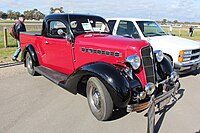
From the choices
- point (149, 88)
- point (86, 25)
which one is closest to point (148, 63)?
point (149, 88)

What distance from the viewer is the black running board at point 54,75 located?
4637mm

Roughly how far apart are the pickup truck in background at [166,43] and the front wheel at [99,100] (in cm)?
265

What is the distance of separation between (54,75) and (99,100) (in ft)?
5.92

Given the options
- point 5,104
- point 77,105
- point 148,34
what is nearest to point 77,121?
point 77,105

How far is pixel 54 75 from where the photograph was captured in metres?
5.14

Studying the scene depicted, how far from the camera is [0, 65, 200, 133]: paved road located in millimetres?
3465

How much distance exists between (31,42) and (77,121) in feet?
12.0

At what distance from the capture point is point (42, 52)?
596 centimetres

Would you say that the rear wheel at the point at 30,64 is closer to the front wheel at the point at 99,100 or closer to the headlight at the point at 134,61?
the front wheel at the point at 99,100

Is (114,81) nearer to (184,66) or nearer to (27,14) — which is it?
(184,66)

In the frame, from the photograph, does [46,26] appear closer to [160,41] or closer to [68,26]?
[68,26]

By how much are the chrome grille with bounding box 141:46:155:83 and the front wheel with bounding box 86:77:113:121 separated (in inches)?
32.9

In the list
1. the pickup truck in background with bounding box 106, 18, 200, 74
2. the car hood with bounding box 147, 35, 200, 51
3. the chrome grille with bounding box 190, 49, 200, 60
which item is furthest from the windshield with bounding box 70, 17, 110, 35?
the chrome grille with bounding box 190, 49, 200, 60

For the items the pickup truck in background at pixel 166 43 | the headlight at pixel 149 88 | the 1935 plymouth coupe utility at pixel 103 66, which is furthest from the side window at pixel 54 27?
the headlight at pixel 149 88
